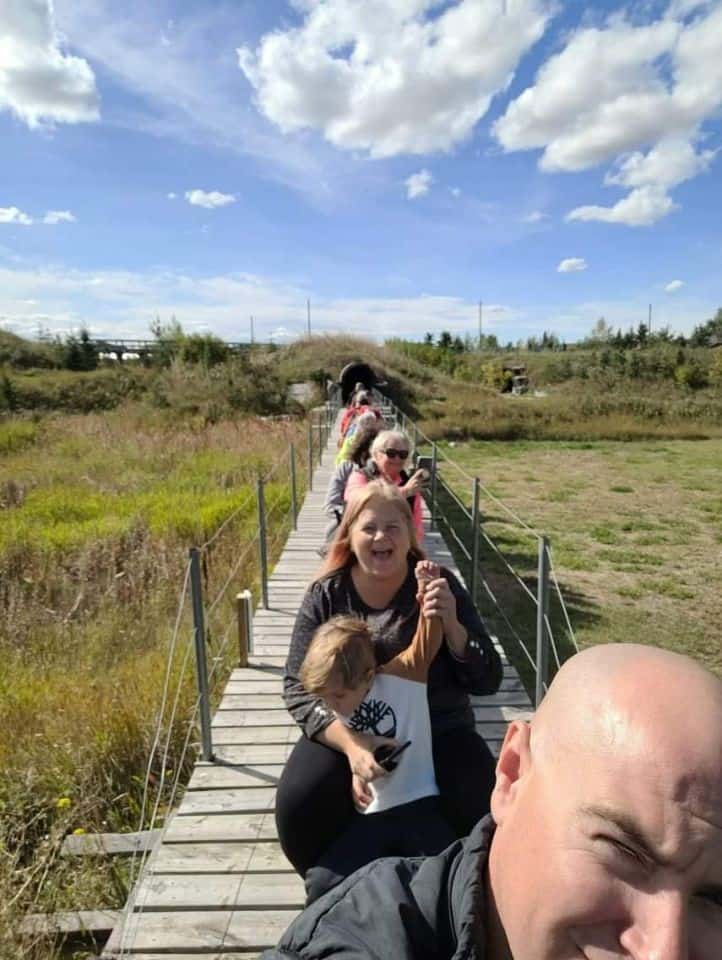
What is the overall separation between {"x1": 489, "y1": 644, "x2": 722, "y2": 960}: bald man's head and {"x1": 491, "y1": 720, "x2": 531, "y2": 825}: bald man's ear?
0.26ft

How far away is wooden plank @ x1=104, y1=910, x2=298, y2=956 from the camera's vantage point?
2297 millimetres

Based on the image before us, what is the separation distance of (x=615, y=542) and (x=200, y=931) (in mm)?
9386

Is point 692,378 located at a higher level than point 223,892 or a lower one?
higher

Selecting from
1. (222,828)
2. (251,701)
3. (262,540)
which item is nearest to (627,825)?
(222,828)

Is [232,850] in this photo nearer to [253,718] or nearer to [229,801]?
[229,801]

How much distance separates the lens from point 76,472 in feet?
45.2

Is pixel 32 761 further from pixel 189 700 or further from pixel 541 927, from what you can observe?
pixel 541 927

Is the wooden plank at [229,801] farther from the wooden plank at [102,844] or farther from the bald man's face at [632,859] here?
the bald man's face at [632,859]

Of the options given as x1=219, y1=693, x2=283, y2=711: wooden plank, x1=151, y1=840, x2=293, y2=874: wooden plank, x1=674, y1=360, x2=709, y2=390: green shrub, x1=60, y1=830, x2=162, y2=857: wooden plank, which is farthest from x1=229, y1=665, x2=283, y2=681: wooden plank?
x1=674, y1=360, x2=709, y2=390: green shrub

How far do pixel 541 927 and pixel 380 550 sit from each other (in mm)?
1751

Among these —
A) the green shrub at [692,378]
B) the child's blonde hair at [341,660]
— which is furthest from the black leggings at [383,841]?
the green shrub at [692,378]

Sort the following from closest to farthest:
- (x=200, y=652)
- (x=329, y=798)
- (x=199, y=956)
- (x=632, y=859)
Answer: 1. (x=632, y=859)
2. (x=329, y=798)
3. (x=199, y=956)
4. (x=200, y=652)

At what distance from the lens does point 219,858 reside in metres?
2.72

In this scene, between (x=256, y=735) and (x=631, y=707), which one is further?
(x=256, y=735)
